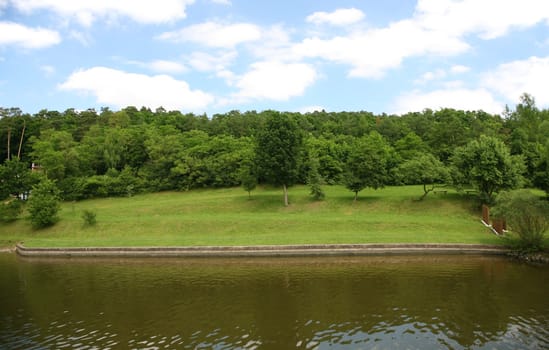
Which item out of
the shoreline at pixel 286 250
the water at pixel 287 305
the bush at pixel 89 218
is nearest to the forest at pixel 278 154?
the shoreline at pixel 286 250

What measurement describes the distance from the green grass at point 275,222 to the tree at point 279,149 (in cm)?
417

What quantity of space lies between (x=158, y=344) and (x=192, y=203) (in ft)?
124

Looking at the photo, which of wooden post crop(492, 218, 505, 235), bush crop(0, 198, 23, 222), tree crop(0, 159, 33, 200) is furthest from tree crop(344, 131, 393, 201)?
tree crop(0, 159, 33, 200)

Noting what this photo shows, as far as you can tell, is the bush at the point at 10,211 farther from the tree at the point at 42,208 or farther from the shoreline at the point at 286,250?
the shoreline at the point at 286,250

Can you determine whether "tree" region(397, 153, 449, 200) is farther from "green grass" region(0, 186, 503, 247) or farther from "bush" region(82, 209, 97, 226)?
"bush" region(82, 209, 97, 226)

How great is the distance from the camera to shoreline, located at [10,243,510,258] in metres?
29.7

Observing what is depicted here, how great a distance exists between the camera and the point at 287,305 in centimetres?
1859

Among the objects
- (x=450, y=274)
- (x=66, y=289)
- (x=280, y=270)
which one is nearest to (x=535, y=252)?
(x=450, y=274)

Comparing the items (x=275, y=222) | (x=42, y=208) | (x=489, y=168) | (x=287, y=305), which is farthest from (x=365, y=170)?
(x=42, y=208)

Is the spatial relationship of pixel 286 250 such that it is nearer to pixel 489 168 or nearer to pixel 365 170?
pixel 365 170

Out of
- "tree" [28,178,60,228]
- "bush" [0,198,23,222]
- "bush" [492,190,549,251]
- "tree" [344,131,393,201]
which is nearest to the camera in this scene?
"bush" [492,190,549,251]

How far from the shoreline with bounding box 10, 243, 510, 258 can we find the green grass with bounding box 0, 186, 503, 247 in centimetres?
115

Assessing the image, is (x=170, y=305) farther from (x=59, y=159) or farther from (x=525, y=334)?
(x=59, y=159)

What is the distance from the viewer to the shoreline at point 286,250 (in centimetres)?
2970
